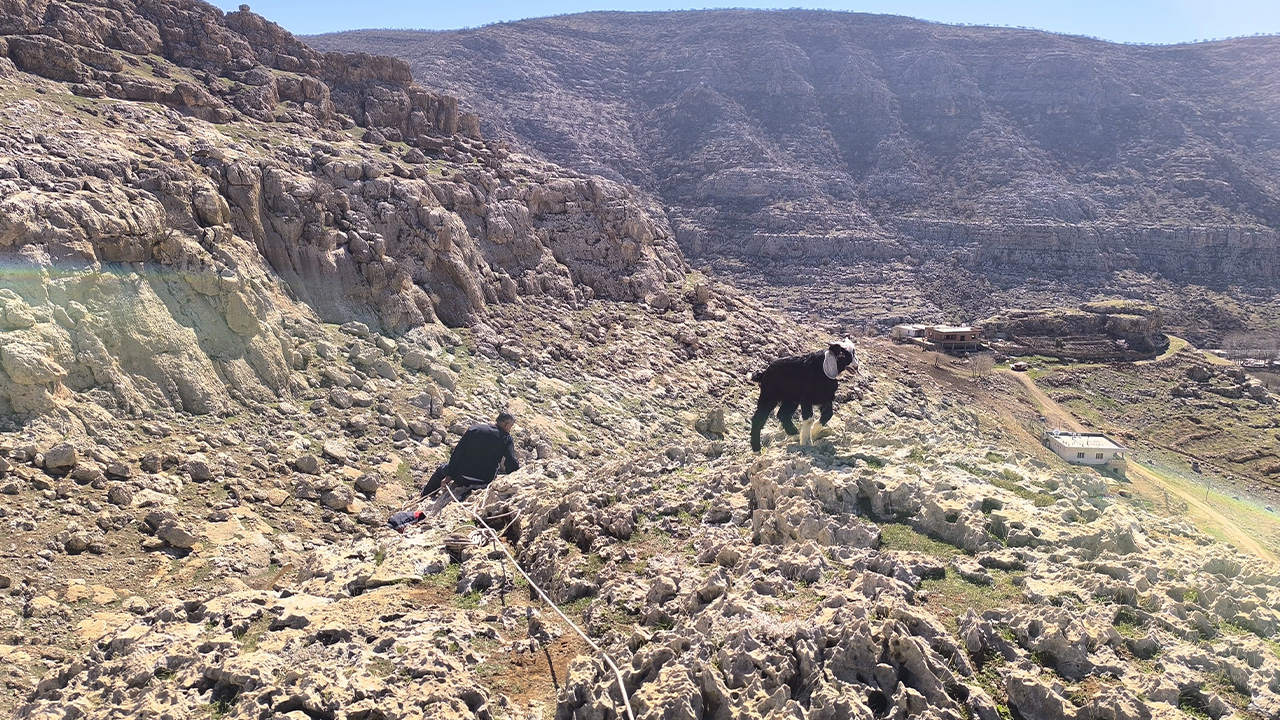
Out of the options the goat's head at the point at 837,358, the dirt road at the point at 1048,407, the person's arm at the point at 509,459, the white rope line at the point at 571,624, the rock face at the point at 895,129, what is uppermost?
the rock face at the point at 895,129

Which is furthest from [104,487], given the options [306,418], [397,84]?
[397,84]

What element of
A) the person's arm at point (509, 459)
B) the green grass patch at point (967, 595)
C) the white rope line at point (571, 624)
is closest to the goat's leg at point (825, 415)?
the green grass patch at point (967, 595)

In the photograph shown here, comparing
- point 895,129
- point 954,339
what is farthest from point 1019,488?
point 895,129

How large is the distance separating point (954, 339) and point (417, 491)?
37330mm

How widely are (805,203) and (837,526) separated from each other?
6459cm

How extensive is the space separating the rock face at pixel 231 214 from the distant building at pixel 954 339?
68.9 feet

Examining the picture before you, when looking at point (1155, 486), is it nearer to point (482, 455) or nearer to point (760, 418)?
point (760, 418)

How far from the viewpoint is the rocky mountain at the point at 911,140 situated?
61.3 meters

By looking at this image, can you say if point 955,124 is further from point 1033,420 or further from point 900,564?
point 900,564

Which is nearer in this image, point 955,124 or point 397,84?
point 397,84

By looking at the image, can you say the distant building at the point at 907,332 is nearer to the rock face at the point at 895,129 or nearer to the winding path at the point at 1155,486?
the winding path at the point at 1155,486

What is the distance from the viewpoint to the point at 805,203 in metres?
67.6

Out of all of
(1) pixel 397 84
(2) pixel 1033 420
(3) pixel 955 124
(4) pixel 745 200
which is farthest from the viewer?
(3) pixel 955 124

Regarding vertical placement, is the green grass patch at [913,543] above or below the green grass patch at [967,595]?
below
